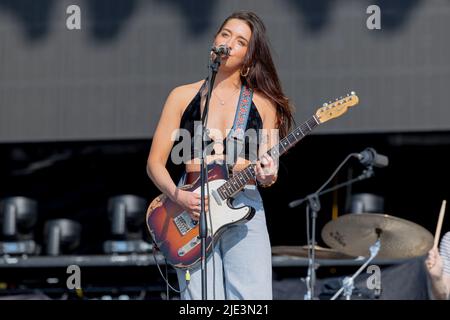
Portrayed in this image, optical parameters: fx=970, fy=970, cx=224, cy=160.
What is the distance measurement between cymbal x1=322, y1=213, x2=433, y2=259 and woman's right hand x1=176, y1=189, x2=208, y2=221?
209cm

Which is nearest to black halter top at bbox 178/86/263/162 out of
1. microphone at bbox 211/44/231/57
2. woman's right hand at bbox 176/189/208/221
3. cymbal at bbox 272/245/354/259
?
woman's right hand at bbox 176/189/208/221

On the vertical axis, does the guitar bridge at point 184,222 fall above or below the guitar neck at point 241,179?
below

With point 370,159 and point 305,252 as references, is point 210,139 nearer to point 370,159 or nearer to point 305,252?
point 370,159

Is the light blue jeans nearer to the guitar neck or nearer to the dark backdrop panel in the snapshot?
Answer: the guitar neck

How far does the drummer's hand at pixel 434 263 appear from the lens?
6660 millimetres

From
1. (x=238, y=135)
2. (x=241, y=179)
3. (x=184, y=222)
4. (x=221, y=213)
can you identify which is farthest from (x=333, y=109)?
(x=184, y=222)

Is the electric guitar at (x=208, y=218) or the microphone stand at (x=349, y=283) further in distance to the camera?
the microphone stand at (x=349, y=283)

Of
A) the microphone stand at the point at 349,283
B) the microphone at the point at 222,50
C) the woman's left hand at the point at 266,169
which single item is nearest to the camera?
the woman's left hand at the point at 266,169

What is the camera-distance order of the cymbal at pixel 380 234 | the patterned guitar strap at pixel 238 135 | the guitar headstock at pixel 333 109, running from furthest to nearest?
the cymbal at pixel 380 234 → the guitar headstock at pixel 333 109 → the patterned guitar strap at pixel 238 135

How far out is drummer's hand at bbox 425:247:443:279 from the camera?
6.66 meters

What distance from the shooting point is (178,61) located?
856 centimetres

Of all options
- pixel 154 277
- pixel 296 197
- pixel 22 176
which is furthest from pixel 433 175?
pixel 22 176

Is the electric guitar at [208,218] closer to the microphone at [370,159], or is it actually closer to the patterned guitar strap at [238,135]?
the patterned guitar strap at [238,135]

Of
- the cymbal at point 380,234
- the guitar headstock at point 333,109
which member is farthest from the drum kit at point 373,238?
the guitar headstock at point 333,109
